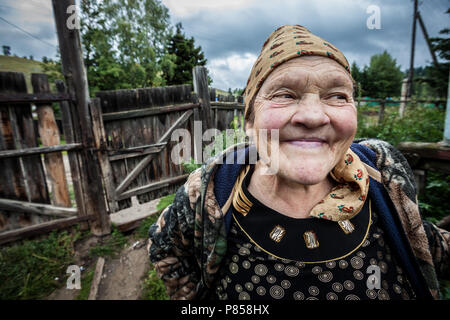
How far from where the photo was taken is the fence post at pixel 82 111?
2.65m

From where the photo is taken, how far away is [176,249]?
4.37ft

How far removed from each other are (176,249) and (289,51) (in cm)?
133

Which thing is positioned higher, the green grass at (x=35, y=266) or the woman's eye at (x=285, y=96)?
the woman's eye at (x=285, y=96)

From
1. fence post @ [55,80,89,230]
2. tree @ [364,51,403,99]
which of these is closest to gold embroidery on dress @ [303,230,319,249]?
fence post @ [55,80,89,230]

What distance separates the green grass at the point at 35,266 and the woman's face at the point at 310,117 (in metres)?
3.48

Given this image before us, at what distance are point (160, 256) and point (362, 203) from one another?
1250 millimetres

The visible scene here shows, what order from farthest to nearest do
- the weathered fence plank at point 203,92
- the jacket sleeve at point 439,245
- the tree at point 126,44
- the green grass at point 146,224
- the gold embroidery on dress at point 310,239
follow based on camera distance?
the tree at point 126,44
the weathered fence plank at point 203,92
the green grass at point 146,224
the jacket sleeve at point 439,245
the gold embroidery on dress at point 310,239

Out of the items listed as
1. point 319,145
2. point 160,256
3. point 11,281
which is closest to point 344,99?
point 319,145

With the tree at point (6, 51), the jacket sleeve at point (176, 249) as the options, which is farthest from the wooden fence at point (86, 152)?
the jacket sleeve at point (176, 249)

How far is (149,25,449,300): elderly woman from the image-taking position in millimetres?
908

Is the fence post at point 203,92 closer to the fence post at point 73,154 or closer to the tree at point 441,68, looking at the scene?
the fence post at point 73,154

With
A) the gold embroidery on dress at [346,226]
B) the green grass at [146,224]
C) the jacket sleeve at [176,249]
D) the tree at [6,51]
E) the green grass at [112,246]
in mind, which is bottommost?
the green grass at [112,246]

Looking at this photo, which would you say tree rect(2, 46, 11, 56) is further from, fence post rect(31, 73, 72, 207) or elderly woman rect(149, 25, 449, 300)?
elderly woman rect(149, 25, 449, 300)

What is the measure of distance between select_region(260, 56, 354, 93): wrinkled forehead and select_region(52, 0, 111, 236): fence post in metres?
3.09
